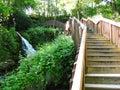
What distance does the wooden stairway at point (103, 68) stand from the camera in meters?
5.96

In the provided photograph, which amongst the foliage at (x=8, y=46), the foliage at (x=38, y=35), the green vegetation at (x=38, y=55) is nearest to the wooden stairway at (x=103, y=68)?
the green vegetation at (x=38, y=55)

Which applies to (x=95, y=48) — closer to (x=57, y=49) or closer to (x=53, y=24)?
(x=57, y=49)

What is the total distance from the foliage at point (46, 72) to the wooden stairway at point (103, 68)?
1324 mm

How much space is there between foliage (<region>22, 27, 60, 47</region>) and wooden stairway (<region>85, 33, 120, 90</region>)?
50.5 feet

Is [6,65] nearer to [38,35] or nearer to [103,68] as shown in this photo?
[103,68]

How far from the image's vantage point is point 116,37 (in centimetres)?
924

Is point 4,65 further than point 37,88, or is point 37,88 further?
point 4,65

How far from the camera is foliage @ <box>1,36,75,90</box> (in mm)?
9398

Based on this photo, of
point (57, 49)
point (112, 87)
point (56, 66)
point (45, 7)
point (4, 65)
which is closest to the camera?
point (112, 87)

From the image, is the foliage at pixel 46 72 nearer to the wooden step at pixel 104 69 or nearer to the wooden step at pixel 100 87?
the wooden step at pixel 104 69

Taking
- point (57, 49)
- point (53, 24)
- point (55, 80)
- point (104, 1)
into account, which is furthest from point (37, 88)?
point (53, 24)

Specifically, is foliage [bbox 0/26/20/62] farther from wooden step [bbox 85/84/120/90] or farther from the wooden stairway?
wooden step [bbox 85/84/120/90]

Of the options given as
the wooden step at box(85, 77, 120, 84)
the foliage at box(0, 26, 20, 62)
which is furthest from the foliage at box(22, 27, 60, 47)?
the wooden step at box(85, 77, 120, 84)

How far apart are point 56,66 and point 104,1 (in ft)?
73.2
